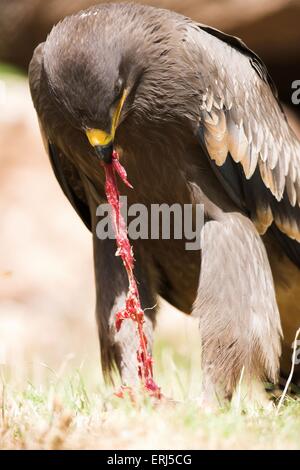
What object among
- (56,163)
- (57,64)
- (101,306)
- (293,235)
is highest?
(57,64)

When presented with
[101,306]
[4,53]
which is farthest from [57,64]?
[4,53]

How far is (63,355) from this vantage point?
838 cm

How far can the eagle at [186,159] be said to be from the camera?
4227 mm

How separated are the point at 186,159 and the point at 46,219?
5076mm

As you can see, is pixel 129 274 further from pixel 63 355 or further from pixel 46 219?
pixel 46 219

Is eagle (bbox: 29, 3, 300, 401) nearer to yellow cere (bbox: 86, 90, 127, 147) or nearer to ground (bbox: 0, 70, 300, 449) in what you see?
yellow cere (bbox: 86, 90, 127, 147)

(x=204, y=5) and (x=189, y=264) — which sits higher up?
(x=204, y=5)

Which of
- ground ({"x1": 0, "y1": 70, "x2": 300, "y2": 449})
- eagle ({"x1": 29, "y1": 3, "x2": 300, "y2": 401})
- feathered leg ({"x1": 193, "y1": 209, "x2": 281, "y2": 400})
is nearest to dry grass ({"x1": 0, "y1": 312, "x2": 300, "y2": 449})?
ground ({"x1": 0, "y1": 70, "x2": 300, "y2": 449})

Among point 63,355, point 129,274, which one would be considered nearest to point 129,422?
point 129,274

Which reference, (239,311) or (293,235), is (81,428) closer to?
(239,311)

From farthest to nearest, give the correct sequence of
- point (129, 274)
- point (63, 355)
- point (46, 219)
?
1. point (46, 219)
2. point (63, 355)
3. point (129, 274)

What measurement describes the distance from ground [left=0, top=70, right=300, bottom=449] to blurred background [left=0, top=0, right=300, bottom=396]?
0.5 inches

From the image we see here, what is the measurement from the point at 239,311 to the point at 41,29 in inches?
248

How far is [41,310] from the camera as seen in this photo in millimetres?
9070
